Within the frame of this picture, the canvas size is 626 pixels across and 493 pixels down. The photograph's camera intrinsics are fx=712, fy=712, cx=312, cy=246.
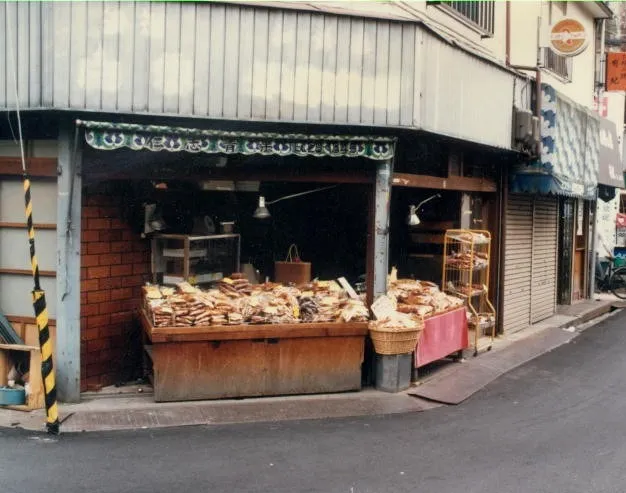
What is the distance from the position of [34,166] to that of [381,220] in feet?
14.5

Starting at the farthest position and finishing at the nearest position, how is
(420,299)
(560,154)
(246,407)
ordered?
(560,154), (420,299), (246,407)

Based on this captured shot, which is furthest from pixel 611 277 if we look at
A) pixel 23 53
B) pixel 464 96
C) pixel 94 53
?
pixel 23 53

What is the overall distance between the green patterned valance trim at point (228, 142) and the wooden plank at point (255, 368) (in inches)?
92.8

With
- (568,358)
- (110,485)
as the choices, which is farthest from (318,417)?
(568,358)

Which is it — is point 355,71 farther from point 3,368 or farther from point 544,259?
point 544,259

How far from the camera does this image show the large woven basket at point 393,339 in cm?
919

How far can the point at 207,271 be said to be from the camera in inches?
406

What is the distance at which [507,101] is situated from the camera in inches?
489

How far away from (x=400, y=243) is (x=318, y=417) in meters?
5.23

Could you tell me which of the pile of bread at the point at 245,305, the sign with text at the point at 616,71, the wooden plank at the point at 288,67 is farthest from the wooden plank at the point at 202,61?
the sign with text at the point at 616,71

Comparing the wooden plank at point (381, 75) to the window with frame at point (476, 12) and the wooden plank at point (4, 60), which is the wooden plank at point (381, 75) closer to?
the window with frame at point (476, 12)

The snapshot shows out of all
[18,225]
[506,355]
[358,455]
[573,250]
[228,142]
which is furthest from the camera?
[573,250]

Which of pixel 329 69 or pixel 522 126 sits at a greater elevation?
pixel 329 69

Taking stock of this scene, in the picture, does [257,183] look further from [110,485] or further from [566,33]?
[566,33]
